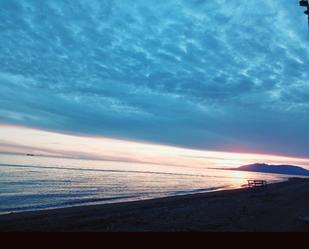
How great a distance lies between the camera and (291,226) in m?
16.0

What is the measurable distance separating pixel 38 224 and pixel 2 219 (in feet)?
11.6

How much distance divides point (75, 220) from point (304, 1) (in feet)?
58.0

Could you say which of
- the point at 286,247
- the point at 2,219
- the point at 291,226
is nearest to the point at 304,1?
the point at 286,247

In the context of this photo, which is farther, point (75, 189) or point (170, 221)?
point (75, 189)

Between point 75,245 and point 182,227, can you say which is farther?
point 182,227

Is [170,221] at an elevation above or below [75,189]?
below

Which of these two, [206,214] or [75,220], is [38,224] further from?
[206,214]

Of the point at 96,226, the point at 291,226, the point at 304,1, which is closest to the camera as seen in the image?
the point at 304,1

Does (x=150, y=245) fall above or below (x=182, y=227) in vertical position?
above

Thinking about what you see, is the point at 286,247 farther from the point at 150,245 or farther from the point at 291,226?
the point at 291,226

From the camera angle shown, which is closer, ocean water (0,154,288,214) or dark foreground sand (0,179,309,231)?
dark foreground sand (0,179,309,231)

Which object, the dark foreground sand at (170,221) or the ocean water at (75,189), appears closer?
the dark foreground sand at (170,221)

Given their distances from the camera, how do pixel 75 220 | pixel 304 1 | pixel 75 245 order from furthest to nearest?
pixel 75 220 < pixel 304 1 < pixel 75 245

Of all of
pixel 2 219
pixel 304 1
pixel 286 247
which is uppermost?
pixel 304 1
